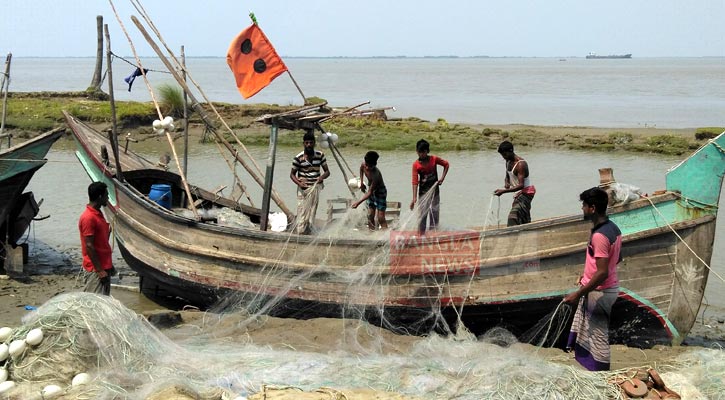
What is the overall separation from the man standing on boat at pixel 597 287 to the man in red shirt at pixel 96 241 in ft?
12.5

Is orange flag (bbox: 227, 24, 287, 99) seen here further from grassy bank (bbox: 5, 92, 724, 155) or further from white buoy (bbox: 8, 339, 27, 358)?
grassy bank (bbox: 5, 92, 724, 155)

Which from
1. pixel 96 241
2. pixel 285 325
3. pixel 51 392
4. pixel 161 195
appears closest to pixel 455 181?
pixel 161 195

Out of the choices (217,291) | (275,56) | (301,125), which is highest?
(275,56)

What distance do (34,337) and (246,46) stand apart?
4.50 m

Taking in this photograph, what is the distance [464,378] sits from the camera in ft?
16.2

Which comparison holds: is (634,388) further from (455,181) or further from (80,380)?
(455,181)

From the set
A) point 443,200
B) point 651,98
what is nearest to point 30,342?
point 443,200

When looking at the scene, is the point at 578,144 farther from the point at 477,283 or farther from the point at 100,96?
the point at 100,96

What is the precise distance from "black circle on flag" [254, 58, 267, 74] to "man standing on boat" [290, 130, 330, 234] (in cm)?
113

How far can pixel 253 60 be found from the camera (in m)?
8.57

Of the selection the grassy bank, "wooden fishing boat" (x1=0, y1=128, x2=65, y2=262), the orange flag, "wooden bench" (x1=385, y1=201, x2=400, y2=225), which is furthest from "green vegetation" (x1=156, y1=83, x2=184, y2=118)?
"wooden bench" (x1=385, y1=201, x2=400, y2=225)

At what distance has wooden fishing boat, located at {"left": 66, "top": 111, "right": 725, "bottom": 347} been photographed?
252 inches

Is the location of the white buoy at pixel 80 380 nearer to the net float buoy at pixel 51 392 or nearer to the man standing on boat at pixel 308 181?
the net float buoy at pixel 51 392

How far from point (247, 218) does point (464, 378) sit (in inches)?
192
